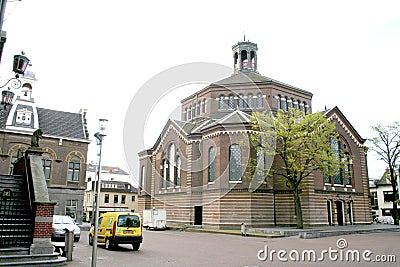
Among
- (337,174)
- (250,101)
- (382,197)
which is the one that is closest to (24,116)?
(250,101)

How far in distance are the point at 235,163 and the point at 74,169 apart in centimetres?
1987

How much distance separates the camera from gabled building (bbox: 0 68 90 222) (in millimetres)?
38344

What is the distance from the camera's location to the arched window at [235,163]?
3522cm

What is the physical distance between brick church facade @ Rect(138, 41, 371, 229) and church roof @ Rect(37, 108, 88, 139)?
10.9m

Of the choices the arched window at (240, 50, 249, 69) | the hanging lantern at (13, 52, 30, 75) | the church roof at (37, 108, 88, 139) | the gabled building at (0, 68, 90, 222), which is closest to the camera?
the hanging lantern at (13, 52, 30, 75)

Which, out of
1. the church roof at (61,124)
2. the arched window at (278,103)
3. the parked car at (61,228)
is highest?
the arched window at (278,103)

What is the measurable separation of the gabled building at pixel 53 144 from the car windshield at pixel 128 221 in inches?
969

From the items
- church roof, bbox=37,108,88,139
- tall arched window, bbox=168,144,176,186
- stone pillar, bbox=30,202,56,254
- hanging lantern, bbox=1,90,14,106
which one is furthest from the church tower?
stone pillar, bbox=30,202,56,254

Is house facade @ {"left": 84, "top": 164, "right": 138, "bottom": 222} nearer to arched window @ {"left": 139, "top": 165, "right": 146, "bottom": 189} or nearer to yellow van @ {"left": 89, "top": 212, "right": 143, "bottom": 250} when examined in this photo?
arched window @ {"left": 139, "top": 165, "right": 146, "bottom": 189}

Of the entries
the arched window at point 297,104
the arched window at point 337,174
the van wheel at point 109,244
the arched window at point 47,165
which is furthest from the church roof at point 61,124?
the arched window at point 337,174

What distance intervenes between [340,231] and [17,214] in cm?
2654

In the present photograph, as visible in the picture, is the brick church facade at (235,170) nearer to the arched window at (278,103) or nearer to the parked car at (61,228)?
the arched window at (278,103)

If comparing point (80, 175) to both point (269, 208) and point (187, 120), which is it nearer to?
point (187, 120)

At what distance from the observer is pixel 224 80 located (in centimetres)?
4578
